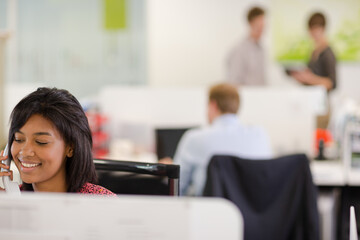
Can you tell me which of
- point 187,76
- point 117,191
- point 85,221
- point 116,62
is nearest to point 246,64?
point 187,76

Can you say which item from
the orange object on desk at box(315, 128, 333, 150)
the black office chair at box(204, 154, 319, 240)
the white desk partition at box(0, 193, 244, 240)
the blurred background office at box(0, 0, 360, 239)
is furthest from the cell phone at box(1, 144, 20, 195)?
the blurred background office at box(0, 0, 360, 239)

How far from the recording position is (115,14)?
6082mm

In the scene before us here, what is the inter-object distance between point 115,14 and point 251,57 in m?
1.42

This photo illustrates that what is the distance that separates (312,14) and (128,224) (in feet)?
18.8

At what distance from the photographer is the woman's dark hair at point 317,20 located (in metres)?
6.04

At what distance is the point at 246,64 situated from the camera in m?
6.03

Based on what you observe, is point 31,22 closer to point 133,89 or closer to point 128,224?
point 133,89

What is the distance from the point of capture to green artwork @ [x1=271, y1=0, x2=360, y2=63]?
6.01 metres

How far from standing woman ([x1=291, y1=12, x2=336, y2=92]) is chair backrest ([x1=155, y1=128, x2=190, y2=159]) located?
9.43 feet

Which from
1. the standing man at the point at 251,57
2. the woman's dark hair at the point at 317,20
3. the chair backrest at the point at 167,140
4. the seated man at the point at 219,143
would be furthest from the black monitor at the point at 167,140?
the woman's dark hair at the point at 317,20

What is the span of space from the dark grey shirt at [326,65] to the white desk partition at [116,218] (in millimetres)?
5573

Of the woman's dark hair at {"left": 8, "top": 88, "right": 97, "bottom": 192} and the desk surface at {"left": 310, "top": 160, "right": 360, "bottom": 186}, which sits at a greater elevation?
the woman's dark hair at {"left": 8, "top": 88, "right": 97, "bottom": 192}

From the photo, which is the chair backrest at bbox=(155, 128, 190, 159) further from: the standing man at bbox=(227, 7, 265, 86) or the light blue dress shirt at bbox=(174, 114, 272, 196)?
the standing man at bbox=(227, 7, 265, 86)

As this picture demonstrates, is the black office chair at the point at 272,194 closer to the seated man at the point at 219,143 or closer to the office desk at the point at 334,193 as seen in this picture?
the seated man at the point at 219,143
